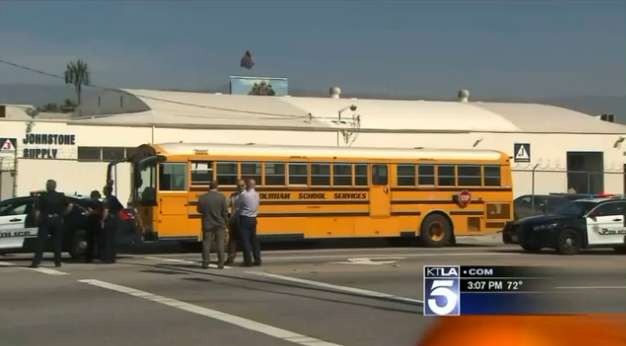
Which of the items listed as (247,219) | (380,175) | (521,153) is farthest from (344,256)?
(521,153)

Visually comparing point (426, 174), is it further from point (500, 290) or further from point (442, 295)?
point (500, 290)

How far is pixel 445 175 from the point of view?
2581 centimetres

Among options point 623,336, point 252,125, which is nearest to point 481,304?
point 623,336

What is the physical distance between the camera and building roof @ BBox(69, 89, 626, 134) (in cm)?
4297

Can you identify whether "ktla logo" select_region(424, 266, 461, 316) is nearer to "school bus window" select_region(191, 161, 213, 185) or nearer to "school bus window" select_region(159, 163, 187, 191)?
"school bus window" select_region(159, 163, 187, 191)

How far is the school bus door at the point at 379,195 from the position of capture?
82.1 ft

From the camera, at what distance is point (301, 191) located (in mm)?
24219

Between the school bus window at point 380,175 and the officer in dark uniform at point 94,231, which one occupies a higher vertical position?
the school bus window at point 380,175

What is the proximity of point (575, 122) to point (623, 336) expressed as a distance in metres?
47.4

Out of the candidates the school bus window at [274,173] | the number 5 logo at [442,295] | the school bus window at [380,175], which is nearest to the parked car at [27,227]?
the school bus window at [274,173]

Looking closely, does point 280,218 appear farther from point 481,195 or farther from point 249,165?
point 481,195

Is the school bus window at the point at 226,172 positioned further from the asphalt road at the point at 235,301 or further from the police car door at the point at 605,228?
the police car door at the point at 605,228

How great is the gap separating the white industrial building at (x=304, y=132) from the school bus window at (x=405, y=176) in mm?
10520

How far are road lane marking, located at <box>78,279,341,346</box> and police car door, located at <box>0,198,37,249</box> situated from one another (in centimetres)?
585
